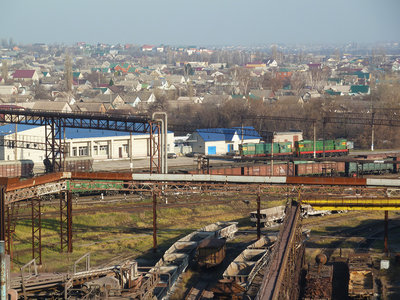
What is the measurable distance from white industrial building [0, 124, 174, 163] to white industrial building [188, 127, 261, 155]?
277cm

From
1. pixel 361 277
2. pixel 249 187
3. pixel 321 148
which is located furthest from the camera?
pixel 321 148

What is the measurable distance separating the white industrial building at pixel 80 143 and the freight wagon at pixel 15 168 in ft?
19.1

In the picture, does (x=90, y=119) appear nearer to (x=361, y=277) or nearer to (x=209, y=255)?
(x=209, y=255)

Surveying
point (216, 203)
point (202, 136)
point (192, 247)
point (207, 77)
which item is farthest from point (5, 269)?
point (207, 77)

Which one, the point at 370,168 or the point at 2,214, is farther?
the point at 370,168

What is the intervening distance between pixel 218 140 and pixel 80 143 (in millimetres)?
14768

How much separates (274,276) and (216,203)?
979 inches

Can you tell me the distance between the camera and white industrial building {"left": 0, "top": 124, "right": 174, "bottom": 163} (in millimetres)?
59031

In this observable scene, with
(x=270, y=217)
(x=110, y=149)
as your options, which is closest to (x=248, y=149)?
(x=110, y=149)

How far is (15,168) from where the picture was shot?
4988 centimetres

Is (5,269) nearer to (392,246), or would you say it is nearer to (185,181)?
(185,181)

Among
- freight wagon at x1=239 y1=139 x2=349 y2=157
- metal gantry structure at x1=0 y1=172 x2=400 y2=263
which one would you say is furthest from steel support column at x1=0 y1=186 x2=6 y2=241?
freight wagon at x1=239 y1=139 x2=349 y2=157

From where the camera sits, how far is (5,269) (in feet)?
56.4

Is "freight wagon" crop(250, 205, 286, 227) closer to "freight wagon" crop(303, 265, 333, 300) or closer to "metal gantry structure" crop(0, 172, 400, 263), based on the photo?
"metal gantry structure" crop(0, 172, 400, 263)
